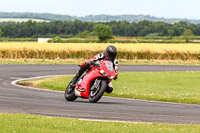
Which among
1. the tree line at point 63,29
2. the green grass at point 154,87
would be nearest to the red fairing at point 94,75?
the green grass at point 154,87

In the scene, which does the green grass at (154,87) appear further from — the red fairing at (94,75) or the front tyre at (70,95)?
the red fairing at (94,75)

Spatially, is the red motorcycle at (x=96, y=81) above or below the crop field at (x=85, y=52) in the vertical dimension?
above

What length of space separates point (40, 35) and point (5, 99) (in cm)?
15672

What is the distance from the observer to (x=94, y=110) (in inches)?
521

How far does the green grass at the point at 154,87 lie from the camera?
17516 millimetres

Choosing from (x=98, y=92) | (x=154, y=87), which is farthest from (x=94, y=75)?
(x=154, y=87)

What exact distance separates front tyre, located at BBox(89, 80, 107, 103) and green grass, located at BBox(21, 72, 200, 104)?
3242 millimetres

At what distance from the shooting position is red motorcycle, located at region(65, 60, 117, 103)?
14367mm

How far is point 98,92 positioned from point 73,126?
4629 mm

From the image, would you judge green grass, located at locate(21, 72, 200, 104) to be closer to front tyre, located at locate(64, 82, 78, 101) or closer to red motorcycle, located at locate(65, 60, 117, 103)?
front tyre, located at locate(64, 82, 78, 101)

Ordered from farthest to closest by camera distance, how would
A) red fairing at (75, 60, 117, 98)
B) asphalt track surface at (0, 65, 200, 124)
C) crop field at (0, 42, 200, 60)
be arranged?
crop field at (0, 42, 200, 60), red fairing at (75, 60, 117, 98), asphalt track surface at (0, 65, 200, 124)

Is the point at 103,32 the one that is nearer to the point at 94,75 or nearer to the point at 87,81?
the point at 87,81

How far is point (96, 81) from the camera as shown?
1454 centimetres

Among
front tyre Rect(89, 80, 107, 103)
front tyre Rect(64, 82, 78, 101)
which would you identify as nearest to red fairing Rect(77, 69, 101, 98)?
front tyre Rect(89, 80, 107, 103)
